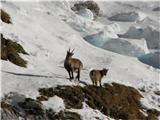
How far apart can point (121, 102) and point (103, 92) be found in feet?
3.96

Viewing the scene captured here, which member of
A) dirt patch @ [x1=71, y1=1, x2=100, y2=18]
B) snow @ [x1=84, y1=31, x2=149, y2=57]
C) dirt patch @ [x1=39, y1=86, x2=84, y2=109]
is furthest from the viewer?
dirt patch @ [x1=71, y1=1, x2=100, y2=18]

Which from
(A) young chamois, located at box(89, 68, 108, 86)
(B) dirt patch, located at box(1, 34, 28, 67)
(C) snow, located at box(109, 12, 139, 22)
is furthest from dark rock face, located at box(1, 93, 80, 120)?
(C) snow, located at box(109, 12, 139, 22)

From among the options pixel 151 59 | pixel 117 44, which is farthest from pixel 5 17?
pixel 151 59

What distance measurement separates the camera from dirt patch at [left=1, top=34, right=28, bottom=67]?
2641cm

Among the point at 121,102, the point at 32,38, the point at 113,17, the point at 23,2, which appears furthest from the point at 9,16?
the point at 113,17

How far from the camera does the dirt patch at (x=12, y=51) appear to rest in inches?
1040

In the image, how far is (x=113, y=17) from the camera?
62094mm

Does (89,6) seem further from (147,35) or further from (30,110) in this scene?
(30,110)

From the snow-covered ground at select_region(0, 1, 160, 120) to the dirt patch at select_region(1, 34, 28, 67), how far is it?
46cm

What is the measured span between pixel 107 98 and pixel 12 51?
20.4ft

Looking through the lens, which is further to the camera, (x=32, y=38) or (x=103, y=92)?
(x=32, y=38)

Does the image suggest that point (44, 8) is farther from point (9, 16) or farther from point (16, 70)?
point (16, 70)

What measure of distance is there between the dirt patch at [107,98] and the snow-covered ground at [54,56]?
480 mm

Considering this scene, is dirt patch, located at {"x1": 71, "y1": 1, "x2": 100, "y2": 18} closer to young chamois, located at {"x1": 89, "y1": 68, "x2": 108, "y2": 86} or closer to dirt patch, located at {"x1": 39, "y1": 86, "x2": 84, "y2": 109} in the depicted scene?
young chamois, located at {"x1": 89, "y1": 68, "x2": 108, "y2": 86}
